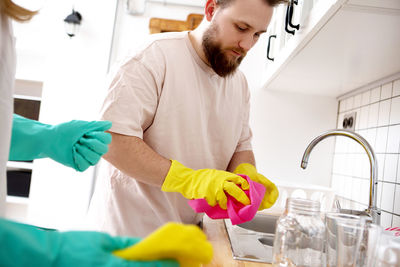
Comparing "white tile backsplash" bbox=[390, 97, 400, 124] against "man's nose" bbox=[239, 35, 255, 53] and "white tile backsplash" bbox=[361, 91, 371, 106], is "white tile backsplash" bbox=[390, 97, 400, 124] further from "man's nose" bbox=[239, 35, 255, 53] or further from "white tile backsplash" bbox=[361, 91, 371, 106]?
"man's nose" bbox=[239, 35, 255, 53]

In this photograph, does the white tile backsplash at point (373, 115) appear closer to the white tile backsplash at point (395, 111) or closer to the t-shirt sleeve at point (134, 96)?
the white tile backsplash at point (395, 111)

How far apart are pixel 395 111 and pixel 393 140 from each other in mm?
134

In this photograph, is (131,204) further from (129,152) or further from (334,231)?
(334,231)

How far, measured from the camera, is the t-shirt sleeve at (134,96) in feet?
3.34

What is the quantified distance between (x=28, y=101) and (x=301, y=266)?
3.58m

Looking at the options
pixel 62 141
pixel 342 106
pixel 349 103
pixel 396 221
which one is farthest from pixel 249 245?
pixel 342 106

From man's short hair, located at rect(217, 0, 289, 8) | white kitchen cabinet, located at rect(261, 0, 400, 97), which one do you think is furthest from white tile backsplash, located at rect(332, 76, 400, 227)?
man's short hair, located at rect(217, 0, 289, 8)

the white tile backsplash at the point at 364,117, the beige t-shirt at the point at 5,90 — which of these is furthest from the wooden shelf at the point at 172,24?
the beige t-shirt at the point at 5,90

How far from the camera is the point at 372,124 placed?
1709 mm

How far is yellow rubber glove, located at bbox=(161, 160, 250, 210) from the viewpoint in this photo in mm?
873

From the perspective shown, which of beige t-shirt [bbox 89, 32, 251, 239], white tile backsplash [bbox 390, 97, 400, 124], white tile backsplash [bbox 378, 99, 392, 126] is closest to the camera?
beige t-shirt [bbox 89, 32, 251, 239]

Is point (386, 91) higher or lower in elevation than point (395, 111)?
higher

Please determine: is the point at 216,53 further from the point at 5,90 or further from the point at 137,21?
the point at 137,21

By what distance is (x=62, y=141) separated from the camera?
71 cm
